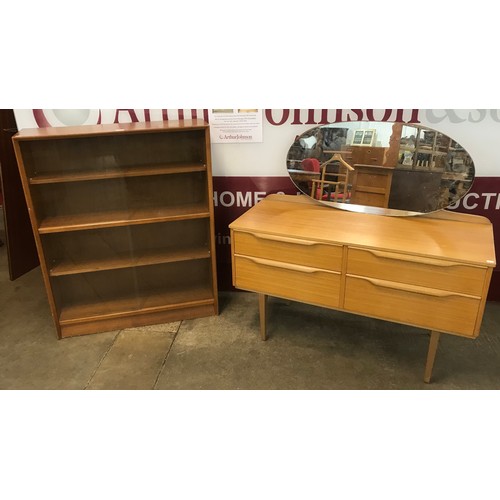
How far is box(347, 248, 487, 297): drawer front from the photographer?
68.8 inches

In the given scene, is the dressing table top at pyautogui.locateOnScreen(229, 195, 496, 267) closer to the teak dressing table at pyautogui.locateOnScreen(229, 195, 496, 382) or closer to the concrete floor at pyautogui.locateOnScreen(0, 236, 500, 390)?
the teak dressing table at pyautogui.locateOnScreen(229, 195, 496, 382)

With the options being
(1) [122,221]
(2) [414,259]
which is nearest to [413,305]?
(2) [414,259]

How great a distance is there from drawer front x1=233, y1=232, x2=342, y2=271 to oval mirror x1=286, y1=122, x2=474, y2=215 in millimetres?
506

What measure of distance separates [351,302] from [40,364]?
5.95 ft

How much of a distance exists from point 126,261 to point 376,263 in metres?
1.56

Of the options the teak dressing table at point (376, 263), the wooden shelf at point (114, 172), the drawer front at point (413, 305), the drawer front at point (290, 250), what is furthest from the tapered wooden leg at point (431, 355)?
the wooden shelf at point (114, 172)

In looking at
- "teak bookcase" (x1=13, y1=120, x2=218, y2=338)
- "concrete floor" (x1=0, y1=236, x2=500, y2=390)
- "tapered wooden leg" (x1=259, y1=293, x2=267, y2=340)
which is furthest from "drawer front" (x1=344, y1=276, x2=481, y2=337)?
"teak bookcase" (x1=13, y1=120, x2=218, y2=338)

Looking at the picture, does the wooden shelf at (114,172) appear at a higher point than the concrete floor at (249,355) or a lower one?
higher

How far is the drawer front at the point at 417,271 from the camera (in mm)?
1748

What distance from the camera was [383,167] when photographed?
7.55ft

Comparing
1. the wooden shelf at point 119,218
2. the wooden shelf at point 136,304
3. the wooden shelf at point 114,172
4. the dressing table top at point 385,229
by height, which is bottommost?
the wooden shelf at point 136,304

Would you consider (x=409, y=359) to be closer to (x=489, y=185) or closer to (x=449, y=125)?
(x=489, y=185)

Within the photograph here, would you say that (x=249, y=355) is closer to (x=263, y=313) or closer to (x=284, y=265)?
(x=263, y=313)

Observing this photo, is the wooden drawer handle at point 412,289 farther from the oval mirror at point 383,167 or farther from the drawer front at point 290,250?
the oval mirror at point 383,167
